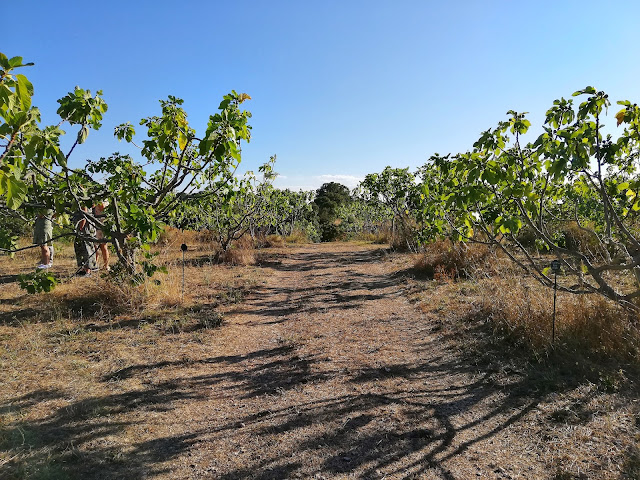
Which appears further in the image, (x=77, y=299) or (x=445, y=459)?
(x=77, y=299)

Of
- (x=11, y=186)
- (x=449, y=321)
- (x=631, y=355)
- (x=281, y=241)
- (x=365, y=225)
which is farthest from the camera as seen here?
(x=365, y=225)

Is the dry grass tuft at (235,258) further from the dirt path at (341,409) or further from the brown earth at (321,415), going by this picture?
the brown earth at (321,415)

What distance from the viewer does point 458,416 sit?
3.14 meters

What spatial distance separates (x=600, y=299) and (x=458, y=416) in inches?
101

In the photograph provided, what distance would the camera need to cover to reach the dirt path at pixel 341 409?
2.60 metres

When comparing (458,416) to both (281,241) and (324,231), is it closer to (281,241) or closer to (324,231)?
(281,241)

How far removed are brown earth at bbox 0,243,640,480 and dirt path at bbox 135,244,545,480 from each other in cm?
1

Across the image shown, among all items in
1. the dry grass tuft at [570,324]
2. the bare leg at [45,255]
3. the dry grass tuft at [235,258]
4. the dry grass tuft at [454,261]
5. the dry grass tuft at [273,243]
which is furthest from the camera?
the dry grass tuft at [273,243]

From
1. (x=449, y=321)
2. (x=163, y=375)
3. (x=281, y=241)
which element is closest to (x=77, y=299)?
(x=163, y=375)

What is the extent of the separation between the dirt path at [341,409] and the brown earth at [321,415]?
0.01 m

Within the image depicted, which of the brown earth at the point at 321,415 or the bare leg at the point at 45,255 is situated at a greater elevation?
the bare leg at the point at 45,255

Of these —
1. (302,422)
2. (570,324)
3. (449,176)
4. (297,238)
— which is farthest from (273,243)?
(302,422)

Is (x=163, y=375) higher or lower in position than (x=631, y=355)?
lower

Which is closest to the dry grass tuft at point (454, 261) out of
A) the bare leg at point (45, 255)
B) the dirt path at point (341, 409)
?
the dirt path at point (341, 409)
